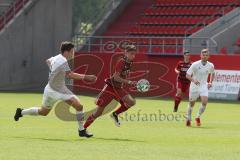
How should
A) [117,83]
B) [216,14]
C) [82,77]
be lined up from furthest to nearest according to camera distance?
[216,14] < [117,83] < [82,77]

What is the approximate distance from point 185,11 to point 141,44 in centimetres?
387

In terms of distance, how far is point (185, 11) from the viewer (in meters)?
44.4

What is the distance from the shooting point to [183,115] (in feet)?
80.9

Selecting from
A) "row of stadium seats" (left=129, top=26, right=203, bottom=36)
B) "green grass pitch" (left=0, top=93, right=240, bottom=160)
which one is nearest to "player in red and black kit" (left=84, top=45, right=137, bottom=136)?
"green grass pitch" (left=0, top=93, right=240, bottom=160)

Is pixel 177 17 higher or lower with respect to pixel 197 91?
higher

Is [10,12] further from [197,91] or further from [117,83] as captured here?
[117,83]

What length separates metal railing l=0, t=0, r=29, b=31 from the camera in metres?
43.0

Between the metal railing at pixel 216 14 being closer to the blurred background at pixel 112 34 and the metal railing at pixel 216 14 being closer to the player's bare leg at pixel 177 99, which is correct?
the blurred background at pixel 112 34

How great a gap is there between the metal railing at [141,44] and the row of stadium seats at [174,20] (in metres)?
1.85

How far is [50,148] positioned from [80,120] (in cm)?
232

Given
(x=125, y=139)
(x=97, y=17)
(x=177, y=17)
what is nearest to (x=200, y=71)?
(x=125, y=139)

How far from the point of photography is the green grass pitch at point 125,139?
1300cm

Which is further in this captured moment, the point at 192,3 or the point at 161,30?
the point at 192,3

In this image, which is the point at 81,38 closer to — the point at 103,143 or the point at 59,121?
the point at 59,121
